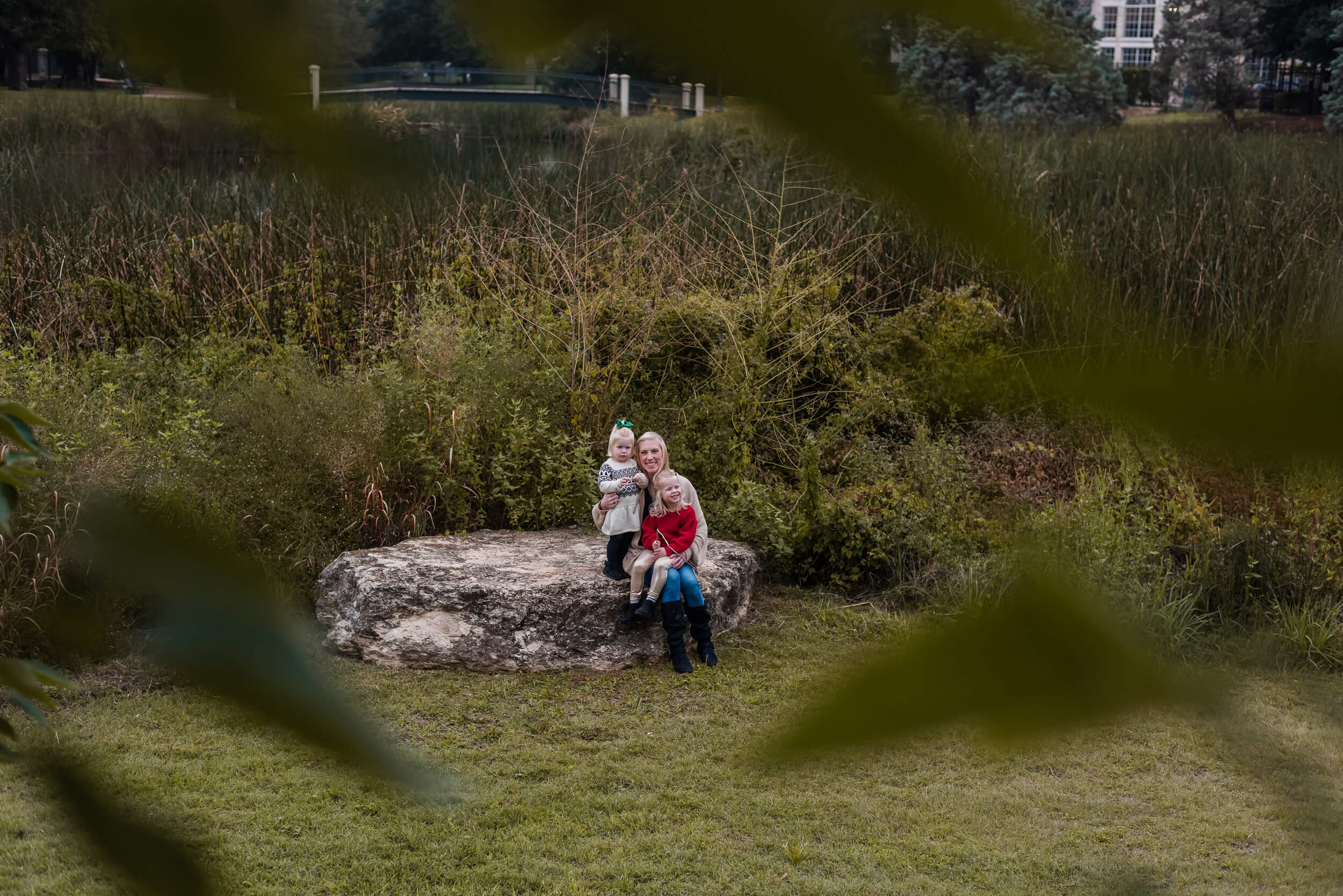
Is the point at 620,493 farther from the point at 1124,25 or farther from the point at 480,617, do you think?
the point at 1124,25

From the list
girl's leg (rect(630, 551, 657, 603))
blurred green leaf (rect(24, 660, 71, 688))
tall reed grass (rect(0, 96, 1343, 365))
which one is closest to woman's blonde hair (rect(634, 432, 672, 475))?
girl's leg (rect(630, 551, 657, 603))

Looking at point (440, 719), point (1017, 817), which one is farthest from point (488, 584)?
point (1017, 817)

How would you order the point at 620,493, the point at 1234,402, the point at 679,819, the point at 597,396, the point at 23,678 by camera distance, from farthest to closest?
the point at 597,396 < the point at 620,493 < the point at 679,819 < the point at 23,678 < the point at 1234,402

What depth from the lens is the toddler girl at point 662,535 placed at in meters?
3.86

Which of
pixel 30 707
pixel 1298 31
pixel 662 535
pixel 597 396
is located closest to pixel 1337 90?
pixel 1298 31

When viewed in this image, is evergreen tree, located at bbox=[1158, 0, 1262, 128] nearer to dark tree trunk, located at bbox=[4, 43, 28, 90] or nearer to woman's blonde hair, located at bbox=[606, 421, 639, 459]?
dark tree trunk, located at bbox=[4, 43, 28, 90]

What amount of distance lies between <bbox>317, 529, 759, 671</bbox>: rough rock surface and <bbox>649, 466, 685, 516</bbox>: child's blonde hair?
0.29 metres

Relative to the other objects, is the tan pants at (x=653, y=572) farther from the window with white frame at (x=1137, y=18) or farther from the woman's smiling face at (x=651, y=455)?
the window with white frame at (x=1137, y=18)

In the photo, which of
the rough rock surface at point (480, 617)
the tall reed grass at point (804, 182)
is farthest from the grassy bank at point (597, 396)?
the rough rock surface at point (480, 617)

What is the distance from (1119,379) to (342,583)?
407cm

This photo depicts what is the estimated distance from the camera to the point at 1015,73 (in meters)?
0.23

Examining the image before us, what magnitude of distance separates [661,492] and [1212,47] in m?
Answer: 3.63

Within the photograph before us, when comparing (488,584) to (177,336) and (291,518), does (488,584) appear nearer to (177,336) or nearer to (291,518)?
(291,518)

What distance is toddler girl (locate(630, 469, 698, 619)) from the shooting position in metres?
3.86
